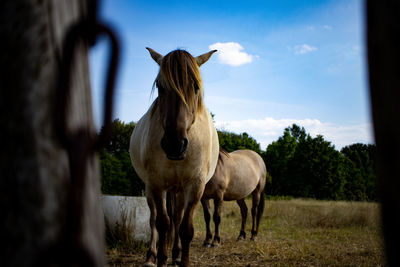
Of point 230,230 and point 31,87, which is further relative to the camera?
point 230,230

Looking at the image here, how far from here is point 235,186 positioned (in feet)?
24.5

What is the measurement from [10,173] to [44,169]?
0.05 meters

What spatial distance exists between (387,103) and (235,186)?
707 centimetres

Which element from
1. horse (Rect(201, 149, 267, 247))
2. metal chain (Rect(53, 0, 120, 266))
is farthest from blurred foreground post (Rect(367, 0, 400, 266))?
horse (Rect(201, 149, 267, 247))

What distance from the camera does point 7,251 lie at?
1.54ft

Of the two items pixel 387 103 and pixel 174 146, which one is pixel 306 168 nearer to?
pixel 174 146

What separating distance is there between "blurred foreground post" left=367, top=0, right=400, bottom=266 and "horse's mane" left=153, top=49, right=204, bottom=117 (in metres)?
2.25

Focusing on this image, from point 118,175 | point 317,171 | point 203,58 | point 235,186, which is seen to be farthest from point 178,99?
point 317,171

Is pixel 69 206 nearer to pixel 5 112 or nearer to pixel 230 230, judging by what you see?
pixel 5 112

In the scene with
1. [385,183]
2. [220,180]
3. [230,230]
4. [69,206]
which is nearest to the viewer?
[69,206]

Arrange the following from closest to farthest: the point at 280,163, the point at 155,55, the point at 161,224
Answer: the point at 161,224 < the point at 155,55 < the point at 280,163

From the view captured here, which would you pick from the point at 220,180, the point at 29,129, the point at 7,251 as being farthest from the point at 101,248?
the point at 220,180

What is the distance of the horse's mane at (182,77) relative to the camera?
2.91m

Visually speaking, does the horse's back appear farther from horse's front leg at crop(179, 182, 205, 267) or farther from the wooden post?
the wooden post
